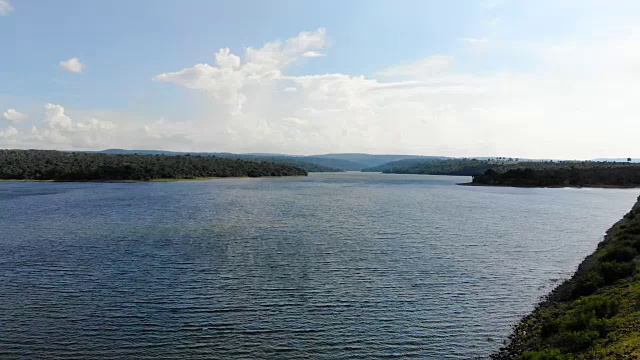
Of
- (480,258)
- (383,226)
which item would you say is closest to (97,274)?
(480,258)

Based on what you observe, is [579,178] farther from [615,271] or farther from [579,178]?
[615,271]

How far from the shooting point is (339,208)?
94.2 m

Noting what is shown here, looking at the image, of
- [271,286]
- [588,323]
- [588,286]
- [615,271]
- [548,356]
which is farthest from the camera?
[271,286]

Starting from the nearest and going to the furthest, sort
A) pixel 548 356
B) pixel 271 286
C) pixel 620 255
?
pixel 548 356 < pixel 271 286 < pixel 620 255

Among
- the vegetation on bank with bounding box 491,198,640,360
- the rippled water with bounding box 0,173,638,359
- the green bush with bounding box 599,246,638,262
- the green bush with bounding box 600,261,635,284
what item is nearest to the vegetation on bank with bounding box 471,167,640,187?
the rippled water with bounding box 0,173,638,359

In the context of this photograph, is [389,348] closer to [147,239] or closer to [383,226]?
[147,239]

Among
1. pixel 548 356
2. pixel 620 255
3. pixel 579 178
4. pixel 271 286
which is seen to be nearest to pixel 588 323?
pixel 548 356

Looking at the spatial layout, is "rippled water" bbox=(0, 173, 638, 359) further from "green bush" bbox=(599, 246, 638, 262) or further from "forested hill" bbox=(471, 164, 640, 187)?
"forested hill" bbox=(471, 164, 640, 187)

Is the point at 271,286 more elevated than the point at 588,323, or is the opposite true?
the point at 588,323

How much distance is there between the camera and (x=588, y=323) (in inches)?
841

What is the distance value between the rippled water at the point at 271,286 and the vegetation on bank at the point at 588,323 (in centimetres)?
147

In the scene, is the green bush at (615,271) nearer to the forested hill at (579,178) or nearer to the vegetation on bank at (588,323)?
the vegetation on bank at (588,323)

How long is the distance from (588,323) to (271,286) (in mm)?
19885

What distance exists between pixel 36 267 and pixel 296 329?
1011 inches
